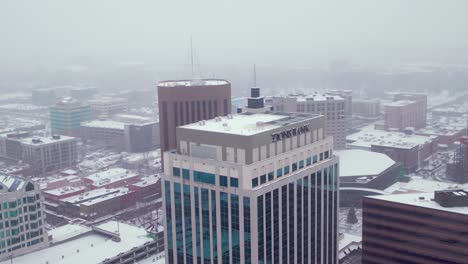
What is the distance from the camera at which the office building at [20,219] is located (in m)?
79.6

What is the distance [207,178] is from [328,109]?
108439 mm

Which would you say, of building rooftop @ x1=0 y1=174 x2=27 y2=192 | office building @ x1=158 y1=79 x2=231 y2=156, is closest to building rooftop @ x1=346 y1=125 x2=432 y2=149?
office building @ x1=158 y1=79 x2=231 y2=156

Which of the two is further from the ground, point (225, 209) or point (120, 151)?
point (225, 209)

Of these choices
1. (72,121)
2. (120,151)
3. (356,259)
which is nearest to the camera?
(356,259)

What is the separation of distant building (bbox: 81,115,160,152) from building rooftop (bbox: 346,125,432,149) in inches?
2536

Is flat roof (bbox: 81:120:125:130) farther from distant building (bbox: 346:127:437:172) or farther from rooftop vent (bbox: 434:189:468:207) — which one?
rooftop vent (bbox: 434:189:468:207)

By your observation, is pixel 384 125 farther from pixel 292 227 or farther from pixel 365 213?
pixel 292 227

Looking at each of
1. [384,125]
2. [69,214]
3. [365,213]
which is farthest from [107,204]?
[384,125]

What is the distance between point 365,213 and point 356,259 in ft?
67.5

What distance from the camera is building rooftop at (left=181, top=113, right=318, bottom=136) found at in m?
46.2

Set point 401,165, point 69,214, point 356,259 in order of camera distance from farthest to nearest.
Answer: point 401,165
point 69,214
point 356,259

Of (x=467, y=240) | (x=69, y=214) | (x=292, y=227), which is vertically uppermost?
(x=292, y=227)

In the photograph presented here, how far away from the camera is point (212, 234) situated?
4406 cm

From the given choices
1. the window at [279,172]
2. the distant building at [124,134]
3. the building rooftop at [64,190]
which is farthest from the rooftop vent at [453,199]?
the distant building at [124,134]
